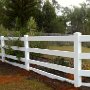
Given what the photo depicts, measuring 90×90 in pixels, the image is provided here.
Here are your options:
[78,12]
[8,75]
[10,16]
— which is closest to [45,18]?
[10,16]

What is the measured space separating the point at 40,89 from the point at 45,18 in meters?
41.7

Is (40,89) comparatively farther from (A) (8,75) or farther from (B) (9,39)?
(B) (9,39)

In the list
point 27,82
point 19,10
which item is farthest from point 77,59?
point 19,10

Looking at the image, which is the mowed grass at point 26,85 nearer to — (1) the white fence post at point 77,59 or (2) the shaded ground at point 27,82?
(2) the shaded ground at point 27,82

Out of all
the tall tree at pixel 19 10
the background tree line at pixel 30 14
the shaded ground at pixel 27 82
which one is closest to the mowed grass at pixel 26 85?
the shaded ground at pixel 27 82

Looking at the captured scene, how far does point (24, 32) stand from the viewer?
50.1 ft

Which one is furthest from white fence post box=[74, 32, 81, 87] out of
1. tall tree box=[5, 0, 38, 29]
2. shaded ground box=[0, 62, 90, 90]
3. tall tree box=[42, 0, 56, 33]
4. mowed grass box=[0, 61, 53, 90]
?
tall tree box=[42, 0, 56, 33]

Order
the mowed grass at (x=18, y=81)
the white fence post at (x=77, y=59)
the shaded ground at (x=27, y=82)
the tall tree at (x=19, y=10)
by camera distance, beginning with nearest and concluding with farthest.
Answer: the white fence post at (x=77, y=59)
the shaded ground at (x=27, y=82)
the mowed grass at (x=18, y=81)
the tall tree at (x=19, y=10)

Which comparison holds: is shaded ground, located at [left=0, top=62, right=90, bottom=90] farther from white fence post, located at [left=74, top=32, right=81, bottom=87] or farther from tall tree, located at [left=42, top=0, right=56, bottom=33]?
tall tree, located at [left=42, top=0, right=56, bottom=33]

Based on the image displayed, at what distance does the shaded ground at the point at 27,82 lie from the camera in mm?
9453

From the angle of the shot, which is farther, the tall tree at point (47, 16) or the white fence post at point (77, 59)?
the tall tree at point (47, 16)

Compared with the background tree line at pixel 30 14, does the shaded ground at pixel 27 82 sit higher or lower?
lower

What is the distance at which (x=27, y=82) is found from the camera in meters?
10.3

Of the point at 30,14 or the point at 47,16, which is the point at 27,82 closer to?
the point at 30,14
